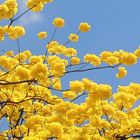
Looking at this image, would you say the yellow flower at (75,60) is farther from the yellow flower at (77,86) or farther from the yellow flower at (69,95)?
the yellow flower at (77,86)

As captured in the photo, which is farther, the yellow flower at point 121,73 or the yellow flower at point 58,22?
the yellow flower at point 58,22

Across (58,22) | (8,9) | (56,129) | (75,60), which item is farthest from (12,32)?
(56,129)

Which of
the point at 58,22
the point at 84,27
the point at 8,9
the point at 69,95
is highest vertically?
the point at 58,22

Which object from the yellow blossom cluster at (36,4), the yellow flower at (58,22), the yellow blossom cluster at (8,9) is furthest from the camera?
the yellow flower at (58,22)

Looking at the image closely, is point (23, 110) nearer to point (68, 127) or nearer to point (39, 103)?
point (39, 103)

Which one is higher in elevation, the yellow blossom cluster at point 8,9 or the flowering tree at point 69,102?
the yellow blossom cluster at point 8,9

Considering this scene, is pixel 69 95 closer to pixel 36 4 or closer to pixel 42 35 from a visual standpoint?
pixel 36 4

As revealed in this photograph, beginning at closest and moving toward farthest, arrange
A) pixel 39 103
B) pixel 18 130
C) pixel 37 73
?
pixel 37 73 < pixel 18 130 < pixel 39 103

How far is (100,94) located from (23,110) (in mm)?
2978

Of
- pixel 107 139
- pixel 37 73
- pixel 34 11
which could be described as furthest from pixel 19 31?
pixel 107 139

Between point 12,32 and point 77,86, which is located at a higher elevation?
point 12,32

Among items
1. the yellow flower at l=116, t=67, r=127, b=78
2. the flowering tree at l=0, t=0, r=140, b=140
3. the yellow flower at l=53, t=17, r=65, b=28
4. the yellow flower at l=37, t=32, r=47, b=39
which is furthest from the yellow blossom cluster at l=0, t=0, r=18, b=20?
the yellow flower at l=37, t=32, r=47, b=39

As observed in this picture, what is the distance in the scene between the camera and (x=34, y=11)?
9.82m

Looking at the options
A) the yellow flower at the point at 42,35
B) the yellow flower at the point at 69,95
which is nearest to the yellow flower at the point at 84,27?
the yellow flower at the point at 42,35
